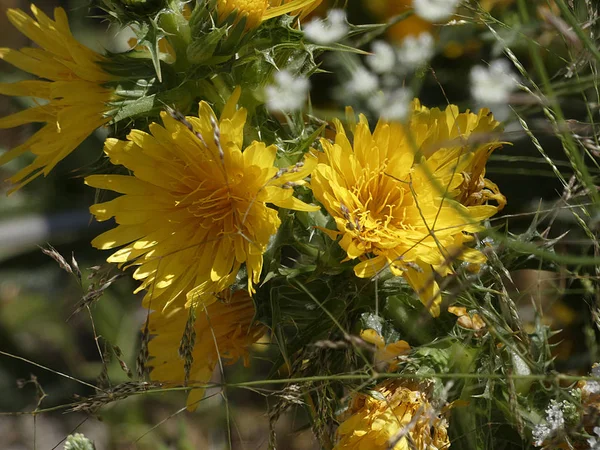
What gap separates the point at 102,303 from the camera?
2.25 meters

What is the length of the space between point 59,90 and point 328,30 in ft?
1.46

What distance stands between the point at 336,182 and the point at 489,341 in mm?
346

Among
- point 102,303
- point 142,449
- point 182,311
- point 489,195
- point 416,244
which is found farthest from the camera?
point 102,303

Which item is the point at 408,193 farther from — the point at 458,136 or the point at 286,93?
the point at 286,93

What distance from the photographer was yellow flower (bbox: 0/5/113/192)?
111 centimetres

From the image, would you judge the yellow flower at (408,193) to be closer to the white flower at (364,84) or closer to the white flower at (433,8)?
the white flower at (364,84)

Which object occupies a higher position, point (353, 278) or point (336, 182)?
point (336, 182)

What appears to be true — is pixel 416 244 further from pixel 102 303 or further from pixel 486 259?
pixel 102 303

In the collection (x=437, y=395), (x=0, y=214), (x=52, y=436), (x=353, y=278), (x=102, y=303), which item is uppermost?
(x=353, y=278)

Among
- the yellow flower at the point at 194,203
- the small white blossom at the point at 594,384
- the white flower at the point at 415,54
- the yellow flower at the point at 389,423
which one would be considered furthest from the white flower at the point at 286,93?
the small white blossom at the point at 594,384

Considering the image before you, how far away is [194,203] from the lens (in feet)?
3.57

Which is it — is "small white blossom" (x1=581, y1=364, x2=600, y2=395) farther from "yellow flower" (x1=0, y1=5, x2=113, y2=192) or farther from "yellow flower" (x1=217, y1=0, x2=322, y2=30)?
"yellow flower" (x1=0, y1=5, x2=113, y2=192)

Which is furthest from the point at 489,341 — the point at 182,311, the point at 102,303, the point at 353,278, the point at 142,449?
the point at 102,303

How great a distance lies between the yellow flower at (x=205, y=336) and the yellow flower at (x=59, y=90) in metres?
0.34
